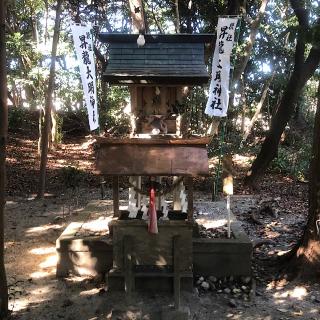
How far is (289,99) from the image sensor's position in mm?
12234

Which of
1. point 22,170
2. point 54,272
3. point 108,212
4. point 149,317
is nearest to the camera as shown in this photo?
point 149,317

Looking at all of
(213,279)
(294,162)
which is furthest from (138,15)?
(294,162)

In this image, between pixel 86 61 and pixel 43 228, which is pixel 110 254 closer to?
pixel 43 228

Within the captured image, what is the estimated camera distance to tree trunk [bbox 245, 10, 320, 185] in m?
11.8

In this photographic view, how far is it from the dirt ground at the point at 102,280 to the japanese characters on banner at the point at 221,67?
300 cm

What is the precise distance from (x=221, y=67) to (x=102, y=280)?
482 centimetres

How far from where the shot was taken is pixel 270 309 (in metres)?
5.50

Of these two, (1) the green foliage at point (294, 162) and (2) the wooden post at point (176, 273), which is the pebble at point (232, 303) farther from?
(1) the green foliage at point (294, 162)

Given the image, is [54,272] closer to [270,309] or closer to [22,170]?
[270,309]

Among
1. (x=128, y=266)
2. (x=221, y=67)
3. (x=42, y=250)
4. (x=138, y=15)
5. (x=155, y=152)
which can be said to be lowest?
(x=42, y=250)

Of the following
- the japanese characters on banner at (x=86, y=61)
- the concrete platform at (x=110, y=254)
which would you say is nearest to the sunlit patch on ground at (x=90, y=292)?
the concrete platform at (x=110, y=254)

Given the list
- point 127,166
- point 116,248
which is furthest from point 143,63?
point 116,248

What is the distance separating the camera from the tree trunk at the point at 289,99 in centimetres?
1177

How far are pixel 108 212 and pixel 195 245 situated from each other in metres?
2.86
